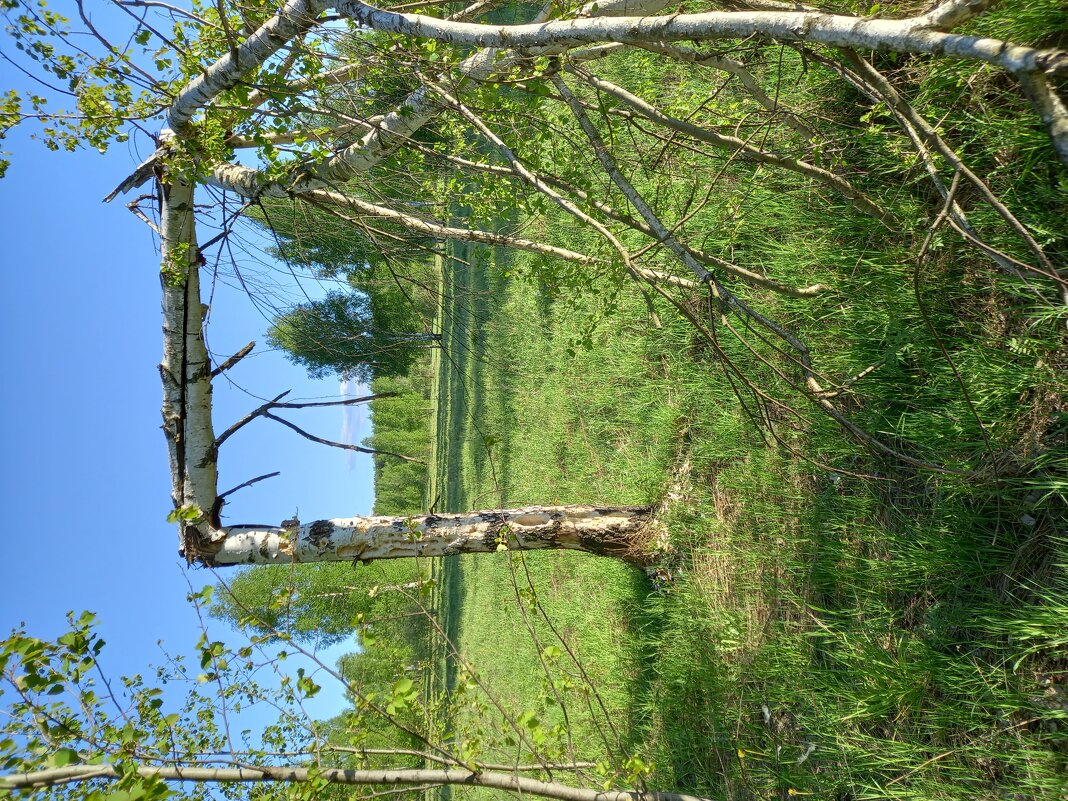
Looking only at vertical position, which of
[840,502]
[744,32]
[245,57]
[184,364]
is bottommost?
[840,502]

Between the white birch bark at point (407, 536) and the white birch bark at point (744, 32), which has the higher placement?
the white birch bark at point (744, 32)

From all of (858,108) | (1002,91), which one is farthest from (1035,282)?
(858,108)

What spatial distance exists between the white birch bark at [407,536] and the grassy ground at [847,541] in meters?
0.65

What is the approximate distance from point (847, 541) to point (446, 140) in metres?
4.14

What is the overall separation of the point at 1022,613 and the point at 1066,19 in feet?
7.09

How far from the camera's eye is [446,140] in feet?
17.5

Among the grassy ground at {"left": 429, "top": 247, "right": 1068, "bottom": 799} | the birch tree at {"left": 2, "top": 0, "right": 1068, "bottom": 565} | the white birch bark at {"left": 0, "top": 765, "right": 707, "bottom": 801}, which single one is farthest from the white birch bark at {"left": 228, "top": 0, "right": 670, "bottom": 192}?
the white birch bark at {"left": 0, "top": 765, "right": 707, "bottom": 801}

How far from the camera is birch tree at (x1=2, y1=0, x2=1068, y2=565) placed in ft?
6.64

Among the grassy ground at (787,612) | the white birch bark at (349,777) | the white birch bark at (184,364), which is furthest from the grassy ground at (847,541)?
the white birch bark at (184,364)

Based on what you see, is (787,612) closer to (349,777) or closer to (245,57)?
(349,777)

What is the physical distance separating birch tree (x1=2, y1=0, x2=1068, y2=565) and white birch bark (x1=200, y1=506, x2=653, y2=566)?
13 millimetres

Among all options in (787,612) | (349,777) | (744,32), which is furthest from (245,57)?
(787,612)

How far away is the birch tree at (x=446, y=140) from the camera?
203 cm

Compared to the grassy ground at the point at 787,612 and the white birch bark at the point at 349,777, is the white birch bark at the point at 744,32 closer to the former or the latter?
the grassy ground at the point at 787,612
